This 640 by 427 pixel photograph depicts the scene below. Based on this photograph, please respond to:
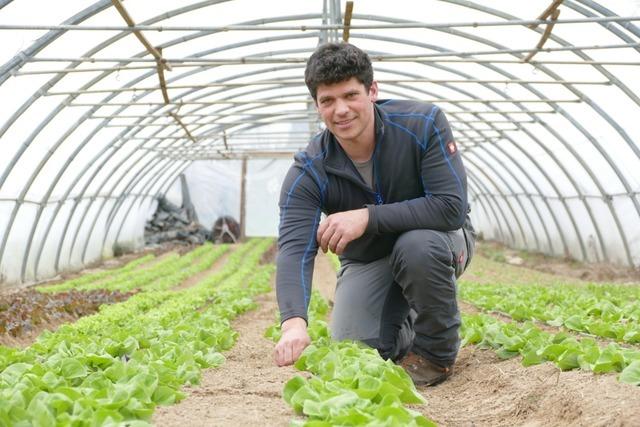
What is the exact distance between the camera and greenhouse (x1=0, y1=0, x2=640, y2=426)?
12.4 feet

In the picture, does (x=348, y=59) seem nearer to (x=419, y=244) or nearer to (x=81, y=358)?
(x=419, y=244)

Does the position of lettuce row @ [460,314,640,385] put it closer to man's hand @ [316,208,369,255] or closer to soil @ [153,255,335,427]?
man's hand @ [316,208,369,255]

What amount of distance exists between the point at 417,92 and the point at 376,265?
42.8 ft

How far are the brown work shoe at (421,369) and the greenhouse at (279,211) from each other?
113 mm

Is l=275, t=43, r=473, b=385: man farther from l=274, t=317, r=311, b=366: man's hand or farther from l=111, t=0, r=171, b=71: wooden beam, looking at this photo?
l=111, t=0, r=171, b=71: wooden beam

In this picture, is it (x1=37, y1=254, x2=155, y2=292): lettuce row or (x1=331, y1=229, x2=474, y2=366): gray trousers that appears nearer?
(x1=331, y1=229, x2=474, y2=366): gray trousers

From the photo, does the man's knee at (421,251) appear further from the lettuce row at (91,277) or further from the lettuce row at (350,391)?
the lettuce row at (91,277)

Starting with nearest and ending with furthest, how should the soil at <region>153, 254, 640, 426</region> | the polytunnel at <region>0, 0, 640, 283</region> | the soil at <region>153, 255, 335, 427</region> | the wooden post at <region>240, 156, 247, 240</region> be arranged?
the soil at <region>153, 255, 335, 427</region> → the soil at <region>153, 254, 640, 426</region> → the polytunnel at <region>0, 0, 640, 283</region> → the wooden post at <region>240, 156, 247, 240</region>

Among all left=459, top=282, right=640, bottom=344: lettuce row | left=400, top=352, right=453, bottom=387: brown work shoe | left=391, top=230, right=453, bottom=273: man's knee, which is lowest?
left=459, top=282, right=640, bottom=344: lettuce row

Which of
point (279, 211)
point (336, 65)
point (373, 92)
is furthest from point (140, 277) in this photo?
point (336, 65)

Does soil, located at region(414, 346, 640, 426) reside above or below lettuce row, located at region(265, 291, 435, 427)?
below

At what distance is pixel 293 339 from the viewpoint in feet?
13.9

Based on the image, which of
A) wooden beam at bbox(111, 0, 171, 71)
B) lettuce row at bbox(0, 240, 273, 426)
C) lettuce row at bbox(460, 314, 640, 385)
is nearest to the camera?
lettuce row at bbox(0, 240, 273, 426)

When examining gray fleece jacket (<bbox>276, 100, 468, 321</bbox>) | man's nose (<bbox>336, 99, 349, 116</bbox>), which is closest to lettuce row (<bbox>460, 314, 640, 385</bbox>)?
gray fleece jacket (<bbox>276, 100, 468, 321</bbox>)
